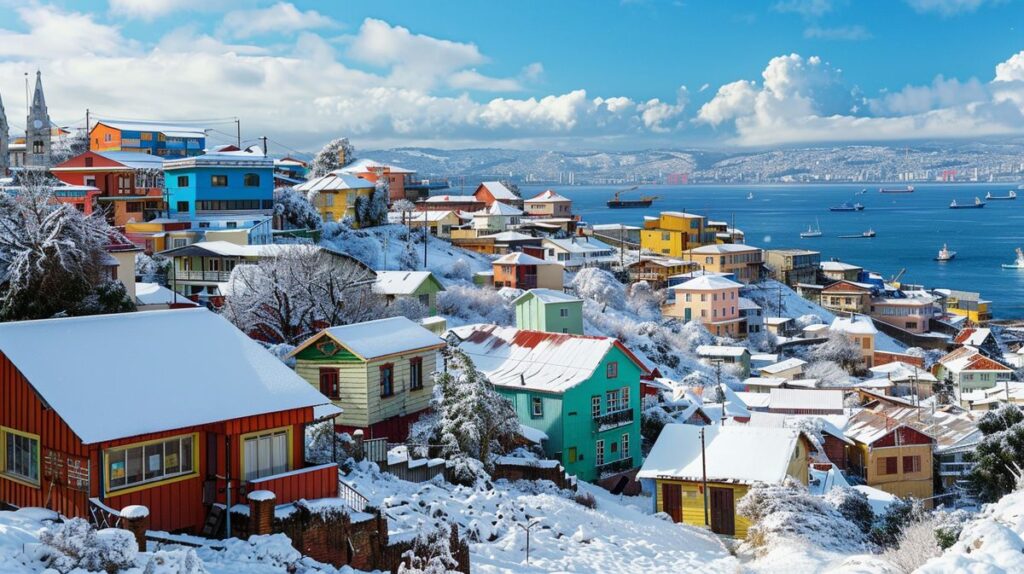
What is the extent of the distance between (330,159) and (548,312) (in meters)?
50.9

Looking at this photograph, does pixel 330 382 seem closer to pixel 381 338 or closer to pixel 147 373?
pixel 381 338

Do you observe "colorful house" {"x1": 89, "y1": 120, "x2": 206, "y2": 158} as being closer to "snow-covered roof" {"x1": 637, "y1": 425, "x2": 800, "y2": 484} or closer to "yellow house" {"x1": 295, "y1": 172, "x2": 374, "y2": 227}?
"yellow house" {"x1": 295, "y1": 172, "x2": 374, "y2": 227}

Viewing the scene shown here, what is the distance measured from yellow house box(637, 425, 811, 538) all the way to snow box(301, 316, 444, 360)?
7.36 metres

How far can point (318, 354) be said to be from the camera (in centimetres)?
2786

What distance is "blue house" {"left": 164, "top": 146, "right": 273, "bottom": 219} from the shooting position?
55219 millimetres

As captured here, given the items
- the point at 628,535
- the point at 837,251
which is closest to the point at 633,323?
the point at 628,535

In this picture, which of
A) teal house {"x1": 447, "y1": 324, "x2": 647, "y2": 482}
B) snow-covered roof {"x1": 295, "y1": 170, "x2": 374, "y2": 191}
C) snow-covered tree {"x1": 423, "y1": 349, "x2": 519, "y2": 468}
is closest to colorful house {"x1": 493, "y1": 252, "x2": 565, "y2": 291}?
snow-covered roof {"x1": 295, "y1": 170, "x2": 374, "y2": 191}

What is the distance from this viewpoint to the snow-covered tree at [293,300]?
122 ft

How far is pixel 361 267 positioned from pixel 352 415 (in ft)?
58.0

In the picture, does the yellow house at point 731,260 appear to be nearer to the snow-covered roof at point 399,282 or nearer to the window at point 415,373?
the snow-covered roof at point 399,282

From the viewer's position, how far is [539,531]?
19.6 meters

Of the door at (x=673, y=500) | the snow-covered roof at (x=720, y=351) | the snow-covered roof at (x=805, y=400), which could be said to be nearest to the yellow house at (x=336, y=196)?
the snow-covered roof at (x=720, y=351)

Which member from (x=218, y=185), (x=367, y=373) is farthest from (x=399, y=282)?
(x=367, y=373)

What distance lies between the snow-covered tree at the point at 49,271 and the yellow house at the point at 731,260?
2642 inches
